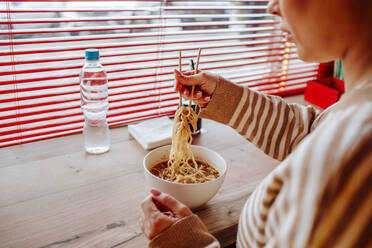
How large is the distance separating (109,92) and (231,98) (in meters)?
0.73

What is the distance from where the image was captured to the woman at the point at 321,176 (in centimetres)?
49

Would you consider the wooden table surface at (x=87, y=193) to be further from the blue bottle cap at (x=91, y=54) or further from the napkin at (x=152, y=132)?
the blue bottle cap at (x=91, y=54)


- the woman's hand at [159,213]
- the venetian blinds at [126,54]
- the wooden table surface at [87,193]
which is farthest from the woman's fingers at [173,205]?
the venetian blinds at [126,54]

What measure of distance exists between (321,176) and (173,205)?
0.47 meters

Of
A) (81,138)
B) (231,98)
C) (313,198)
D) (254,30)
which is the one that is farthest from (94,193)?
(254,30)

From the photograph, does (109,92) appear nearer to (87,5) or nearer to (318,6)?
(87,5)

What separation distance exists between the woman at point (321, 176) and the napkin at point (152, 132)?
532 millimetres

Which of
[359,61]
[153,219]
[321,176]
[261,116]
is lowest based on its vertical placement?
[153,219]

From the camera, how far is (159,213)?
84cm

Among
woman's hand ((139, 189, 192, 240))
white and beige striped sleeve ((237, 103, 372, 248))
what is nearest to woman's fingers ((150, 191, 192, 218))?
woman's hand ((139, 189, 192, 240))

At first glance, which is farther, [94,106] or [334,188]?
[94,106]

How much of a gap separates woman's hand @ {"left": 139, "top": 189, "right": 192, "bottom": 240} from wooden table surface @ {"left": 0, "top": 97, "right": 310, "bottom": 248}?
0.12m

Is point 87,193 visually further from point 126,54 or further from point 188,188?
point 126,54

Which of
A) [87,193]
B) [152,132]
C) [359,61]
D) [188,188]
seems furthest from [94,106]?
[359,61]
